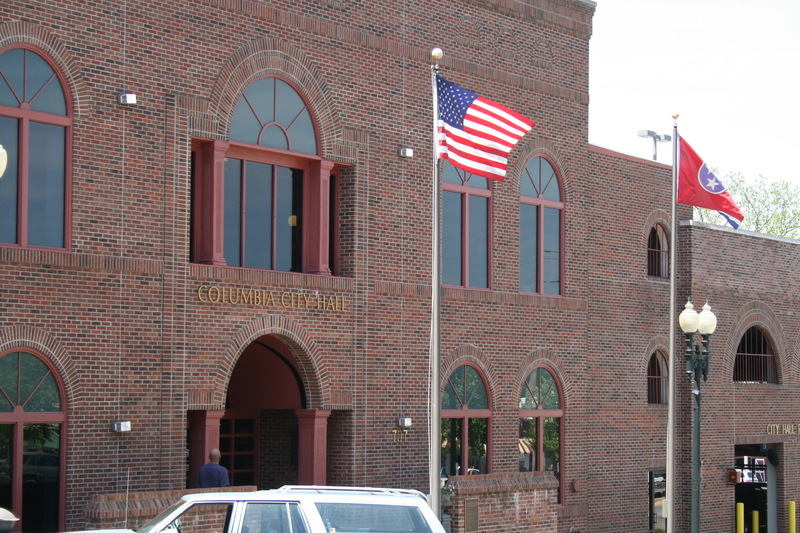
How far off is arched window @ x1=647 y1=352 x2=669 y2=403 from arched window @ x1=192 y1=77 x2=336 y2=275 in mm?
11606

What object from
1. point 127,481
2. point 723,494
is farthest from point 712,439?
point 127,481

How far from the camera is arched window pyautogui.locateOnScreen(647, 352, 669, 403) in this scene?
31.6 m

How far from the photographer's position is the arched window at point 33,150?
18.6 metres

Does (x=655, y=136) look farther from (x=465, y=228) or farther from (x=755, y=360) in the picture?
(x=465, y=228)

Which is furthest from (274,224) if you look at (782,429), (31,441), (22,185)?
(782,429)

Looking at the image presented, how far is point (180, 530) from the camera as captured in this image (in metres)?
13.6

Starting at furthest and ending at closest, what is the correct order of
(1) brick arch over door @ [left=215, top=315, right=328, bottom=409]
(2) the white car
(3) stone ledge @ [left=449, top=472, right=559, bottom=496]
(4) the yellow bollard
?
(4) the yellow bollard
(3) stone ledge @ [left=449, top=472, right=559, bottom=496]
(1) brick arch over door @ [left=215, top=315, right=328, bottom=409]
(2) the white car

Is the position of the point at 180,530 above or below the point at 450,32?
below

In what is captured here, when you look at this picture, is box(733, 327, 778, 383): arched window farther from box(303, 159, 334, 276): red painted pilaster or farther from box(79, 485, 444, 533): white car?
box(79, 485, 444, 533): white car

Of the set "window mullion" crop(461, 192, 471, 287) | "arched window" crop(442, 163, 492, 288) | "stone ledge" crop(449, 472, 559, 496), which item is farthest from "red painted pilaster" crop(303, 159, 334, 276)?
"stone ledge" crop(449, 472, 559, 496)

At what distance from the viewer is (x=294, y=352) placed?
22578mm

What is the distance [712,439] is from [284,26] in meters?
16.5

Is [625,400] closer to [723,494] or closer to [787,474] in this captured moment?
[723,494]

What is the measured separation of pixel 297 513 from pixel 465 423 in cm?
1146
